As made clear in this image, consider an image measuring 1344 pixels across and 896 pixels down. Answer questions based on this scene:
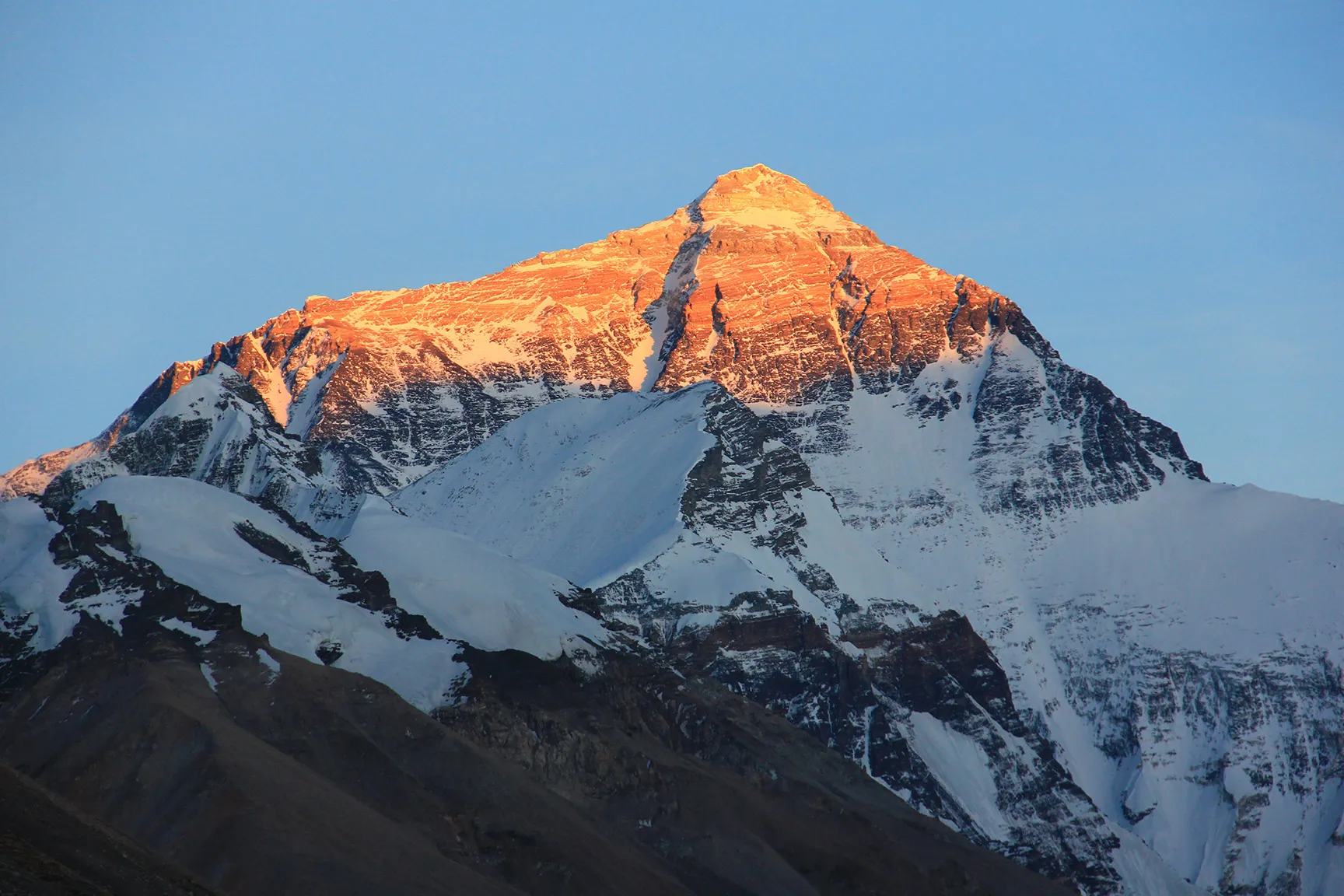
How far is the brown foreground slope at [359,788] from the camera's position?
14962 centimetres

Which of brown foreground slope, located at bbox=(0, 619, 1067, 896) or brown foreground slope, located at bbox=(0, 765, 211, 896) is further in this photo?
brown foreground slope, located at bbox=(0, 619, 1067, 896)

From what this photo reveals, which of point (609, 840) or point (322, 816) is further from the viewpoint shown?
point (609, 840)

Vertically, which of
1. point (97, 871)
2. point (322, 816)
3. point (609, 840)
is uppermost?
point (609, 840)

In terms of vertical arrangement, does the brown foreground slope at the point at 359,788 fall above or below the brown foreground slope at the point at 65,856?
above

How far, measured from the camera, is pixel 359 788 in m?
168

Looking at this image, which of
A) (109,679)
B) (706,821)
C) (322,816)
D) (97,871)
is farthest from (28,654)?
(97,871)

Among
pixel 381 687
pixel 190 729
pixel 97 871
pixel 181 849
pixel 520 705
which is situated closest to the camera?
pixel 97 871

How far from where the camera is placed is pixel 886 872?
19838 cm

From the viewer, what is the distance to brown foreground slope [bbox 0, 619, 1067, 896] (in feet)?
491

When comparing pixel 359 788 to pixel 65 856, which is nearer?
pixel 65 856

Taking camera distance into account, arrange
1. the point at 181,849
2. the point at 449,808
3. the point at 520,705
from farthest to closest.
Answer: the point at 520,705, the point at 449,808, the point at 181,849

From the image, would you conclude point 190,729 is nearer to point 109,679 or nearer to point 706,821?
point 109,679

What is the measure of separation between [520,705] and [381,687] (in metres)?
16.3

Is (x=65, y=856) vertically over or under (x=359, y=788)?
under
